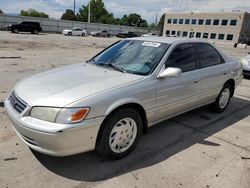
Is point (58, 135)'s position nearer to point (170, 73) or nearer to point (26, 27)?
point (170, 73)

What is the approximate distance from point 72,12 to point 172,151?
84125 mm

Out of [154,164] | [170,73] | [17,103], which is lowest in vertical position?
[154,164]

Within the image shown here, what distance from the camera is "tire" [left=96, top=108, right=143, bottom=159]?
2.98 meters

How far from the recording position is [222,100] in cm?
535

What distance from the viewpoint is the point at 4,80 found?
6.86 m

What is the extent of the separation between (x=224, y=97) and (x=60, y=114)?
400 centimetres

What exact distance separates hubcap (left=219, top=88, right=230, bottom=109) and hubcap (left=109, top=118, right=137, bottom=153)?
2778 millimetres

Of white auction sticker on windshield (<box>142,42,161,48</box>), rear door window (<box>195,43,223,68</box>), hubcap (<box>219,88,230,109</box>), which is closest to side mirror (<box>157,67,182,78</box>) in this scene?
white auction sticker on windshield (<box>142,42,161,48</box>)

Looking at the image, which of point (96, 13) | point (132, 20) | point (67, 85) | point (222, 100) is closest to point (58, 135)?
point (67, 85)

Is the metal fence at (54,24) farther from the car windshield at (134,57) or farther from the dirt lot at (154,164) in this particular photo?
the car windshield at (134,57)

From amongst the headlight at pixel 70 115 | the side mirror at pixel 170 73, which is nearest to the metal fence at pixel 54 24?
the side mirror at pixel 170 73

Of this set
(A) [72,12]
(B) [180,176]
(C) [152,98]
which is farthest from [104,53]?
(A) [72,12]

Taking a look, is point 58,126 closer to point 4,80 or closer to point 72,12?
point 4,80

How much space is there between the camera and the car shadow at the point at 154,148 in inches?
119
